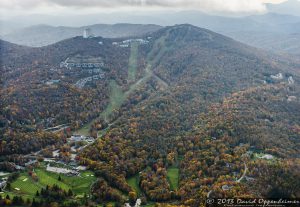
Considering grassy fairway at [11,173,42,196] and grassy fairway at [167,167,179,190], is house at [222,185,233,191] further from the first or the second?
grassy fairway at [11,173,42,196]

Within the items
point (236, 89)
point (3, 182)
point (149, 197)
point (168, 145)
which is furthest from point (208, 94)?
point (3, 182)

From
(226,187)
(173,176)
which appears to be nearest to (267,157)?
(226,187)

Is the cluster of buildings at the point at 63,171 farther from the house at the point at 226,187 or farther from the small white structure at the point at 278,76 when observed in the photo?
the small white structure at the point at 278,76

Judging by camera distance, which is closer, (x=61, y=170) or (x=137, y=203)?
(x=137, y=203)

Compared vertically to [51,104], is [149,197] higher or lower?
lower

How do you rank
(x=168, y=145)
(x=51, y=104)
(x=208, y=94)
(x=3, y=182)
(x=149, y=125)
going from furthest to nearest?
(x=208, y=94) < (x=51, y=104) < (x=149, y=125) < (x=168, y=145) < (x=3, y=182)

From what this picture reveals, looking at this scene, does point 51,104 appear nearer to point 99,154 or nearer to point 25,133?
point 25,133

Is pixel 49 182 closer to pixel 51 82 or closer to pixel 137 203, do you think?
pixel 137 203

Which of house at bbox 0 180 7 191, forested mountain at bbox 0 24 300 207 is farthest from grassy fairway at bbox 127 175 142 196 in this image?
house at bbox 0 180 7 191
